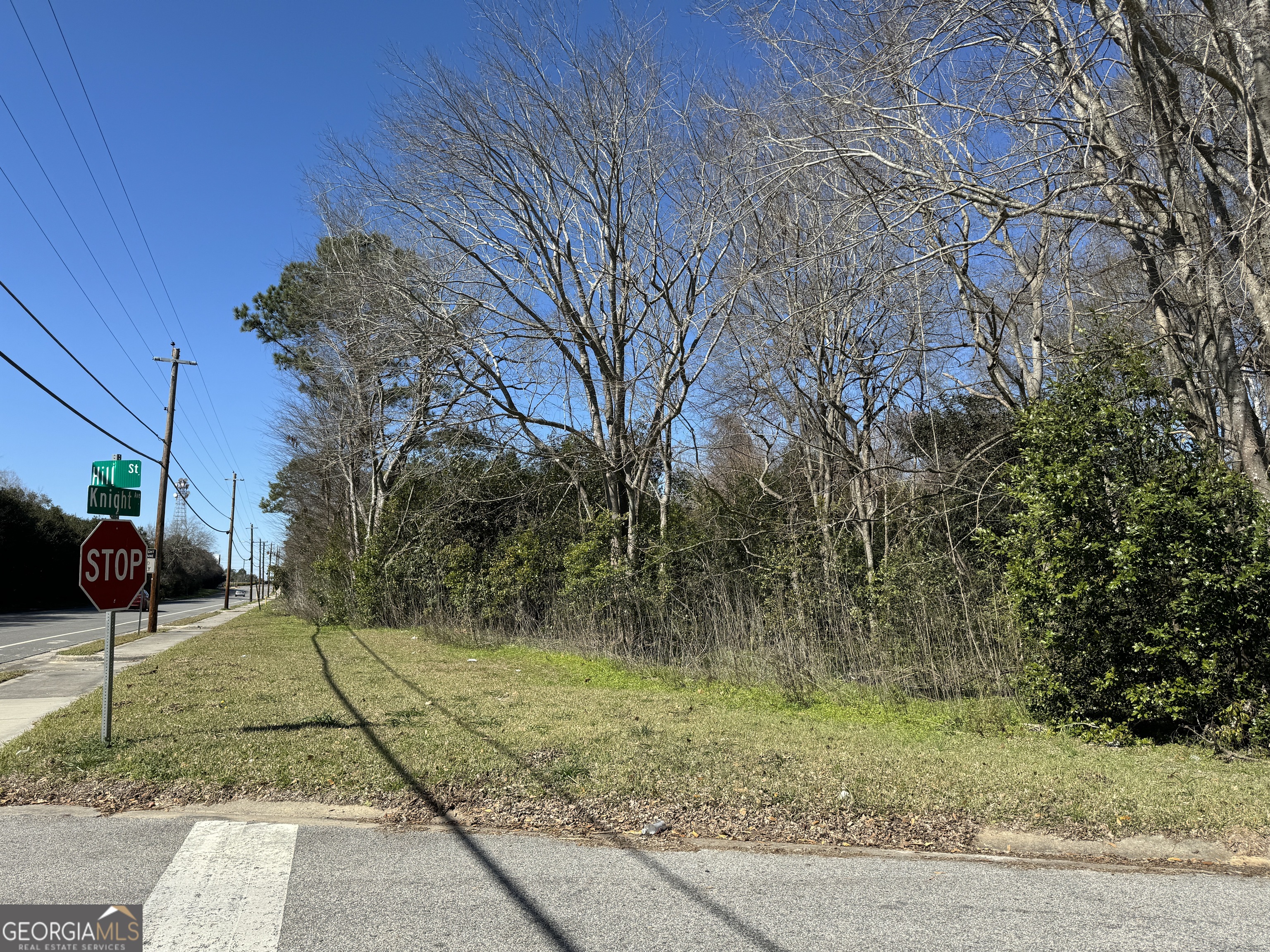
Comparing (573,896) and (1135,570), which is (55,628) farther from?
(1135,570)

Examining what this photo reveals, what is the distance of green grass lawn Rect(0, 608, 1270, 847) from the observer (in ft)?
17.2

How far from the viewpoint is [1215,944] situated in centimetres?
354

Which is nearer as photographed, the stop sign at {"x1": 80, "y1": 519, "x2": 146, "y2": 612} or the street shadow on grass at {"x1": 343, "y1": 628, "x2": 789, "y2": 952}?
the street shadow on grass at {"x1": 343, "y1": 628, "x2": 789, "y2": 952}

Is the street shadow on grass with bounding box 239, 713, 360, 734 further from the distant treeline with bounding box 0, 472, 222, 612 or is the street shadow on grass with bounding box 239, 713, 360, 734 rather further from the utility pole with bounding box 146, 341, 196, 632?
the distant treeline with bounding box 0, 472, 222, 612

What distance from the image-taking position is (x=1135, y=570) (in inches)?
289

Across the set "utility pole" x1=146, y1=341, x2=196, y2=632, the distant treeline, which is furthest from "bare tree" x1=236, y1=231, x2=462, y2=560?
the distant treeline

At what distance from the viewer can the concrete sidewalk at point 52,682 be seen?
346 inches

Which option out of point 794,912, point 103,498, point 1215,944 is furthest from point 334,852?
point 103,498

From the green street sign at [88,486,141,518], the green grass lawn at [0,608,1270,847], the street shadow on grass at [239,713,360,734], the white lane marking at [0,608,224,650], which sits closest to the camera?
the green grass lawn at [0,608,1270,847]

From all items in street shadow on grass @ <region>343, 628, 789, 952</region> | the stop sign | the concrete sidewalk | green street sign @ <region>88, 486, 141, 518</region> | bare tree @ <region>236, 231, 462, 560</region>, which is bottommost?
street shadow on grass @ <region>343, 628, 789, 952</region>

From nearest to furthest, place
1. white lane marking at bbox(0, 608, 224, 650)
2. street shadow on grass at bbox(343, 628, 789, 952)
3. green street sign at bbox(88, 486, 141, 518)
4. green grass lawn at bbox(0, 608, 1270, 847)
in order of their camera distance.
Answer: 1. street shadow on grass at bbox(343, 628, 789, 952)
2. green grass lawn at bbox(0, 608, 1270, 847)
3. green street sign at bbox(88, 486, 141, 518)
4. white lane marking at bbox(0, 608, 224, 650)

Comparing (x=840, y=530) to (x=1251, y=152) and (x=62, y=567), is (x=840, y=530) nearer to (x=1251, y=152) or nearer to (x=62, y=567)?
(x=1251, y=152)

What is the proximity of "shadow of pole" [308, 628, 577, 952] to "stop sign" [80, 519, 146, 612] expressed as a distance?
2.42m

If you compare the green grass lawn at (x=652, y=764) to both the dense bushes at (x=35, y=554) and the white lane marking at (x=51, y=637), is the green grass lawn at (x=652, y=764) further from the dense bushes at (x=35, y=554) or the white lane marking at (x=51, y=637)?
the dense bushes at (x=35, y=554)
